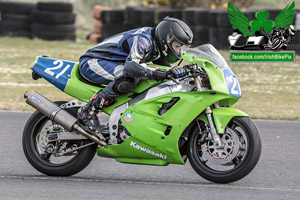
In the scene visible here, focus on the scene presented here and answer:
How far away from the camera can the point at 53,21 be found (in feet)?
66.8

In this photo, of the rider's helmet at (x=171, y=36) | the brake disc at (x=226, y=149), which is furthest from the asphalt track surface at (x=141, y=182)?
the rider's helmet at (x=171, y=36)

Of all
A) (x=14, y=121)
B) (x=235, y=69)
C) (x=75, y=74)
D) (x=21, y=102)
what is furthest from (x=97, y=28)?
(x=75, y=74)

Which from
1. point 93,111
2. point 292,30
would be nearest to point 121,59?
point 93,111

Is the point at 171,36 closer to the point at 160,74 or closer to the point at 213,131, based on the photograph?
the point at 160,74

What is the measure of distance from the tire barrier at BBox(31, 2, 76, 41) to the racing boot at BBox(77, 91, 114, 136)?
46.0 feet

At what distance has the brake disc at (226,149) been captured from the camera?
616 cm

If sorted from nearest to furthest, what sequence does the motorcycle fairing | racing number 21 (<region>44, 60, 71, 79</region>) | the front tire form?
1. the motorcycle fairing
2. the front tire
3. racing number 21 (<region>44, 60, 71, 79</region>)

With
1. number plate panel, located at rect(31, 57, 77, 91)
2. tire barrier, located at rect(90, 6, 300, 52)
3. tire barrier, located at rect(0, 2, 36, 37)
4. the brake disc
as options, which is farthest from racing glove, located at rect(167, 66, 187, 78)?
tire barrier, located at rect(0, 2, 36, 37)

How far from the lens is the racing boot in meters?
6.42

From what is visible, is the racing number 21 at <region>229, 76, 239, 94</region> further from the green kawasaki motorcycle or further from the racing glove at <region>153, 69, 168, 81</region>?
the racing glove at <region>153, 69, 168, 81</region>

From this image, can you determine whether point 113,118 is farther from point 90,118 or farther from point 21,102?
point 21,102

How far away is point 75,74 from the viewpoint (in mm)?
6652

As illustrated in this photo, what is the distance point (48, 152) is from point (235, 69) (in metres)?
9.94

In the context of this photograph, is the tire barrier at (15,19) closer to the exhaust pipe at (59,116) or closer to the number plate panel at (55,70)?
the number plate panel at (55,70)
